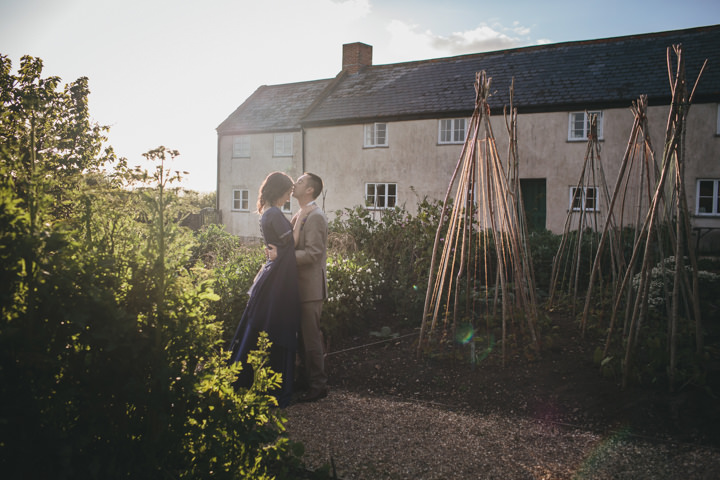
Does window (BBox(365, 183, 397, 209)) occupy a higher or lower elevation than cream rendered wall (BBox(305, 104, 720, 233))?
lower

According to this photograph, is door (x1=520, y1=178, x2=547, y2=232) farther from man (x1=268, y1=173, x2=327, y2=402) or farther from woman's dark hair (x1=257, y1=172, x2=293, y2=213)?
woman's dark hair (x1=257, y1=172, x2=293, y2=213)

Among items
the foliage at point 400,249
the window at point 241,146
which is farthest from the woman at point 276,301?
the window at point 241,146

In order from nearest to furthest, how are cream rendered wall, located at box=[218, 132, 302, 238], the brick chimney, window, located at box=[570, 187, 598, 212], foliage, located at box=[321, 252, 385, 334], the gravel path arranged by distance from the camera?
the gravel path → foliage, located at box=[321, 252, 385, 334] → window, located at box=[570, 187, 598, 212] → cream rendered wall, located at box=[218, 132, 302, 238] → the brick chimney

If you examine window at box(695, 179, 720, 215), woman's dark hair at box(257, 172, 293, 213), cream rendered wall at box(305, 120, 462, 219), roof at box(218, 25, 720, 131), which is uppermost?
roof at box(218, 25, 720, 131)

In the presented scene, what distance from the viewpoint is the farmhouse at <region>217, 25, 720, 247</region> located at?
1566 cm

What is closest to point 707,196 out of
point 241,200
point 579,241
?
point 579,241

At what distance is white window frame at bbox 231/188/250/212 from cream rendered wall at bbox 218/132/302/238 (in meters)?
0.13

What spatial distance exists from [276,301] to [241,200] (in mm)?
20891

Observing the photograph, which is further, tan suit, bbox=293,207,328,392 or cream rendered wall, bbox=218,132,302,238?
cream rendered wall, bbox=218,132,302,238

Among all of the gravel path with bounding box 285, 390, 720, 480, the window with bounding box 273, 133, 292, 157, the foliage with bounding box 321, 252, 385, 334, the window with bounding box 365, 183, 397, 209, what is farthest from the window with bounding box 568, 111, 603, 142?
the gravel path with bounding box 285, 390, 720, 480

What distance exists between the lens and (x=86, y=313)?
69.4 inches

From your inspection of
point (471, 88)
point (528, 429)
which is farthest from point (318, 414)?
point (471, 88)

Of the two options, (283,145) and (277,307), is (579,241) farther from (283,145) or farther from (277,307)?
(283,145)

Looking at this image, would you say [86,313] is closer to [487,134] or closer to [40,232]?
[40,232]
